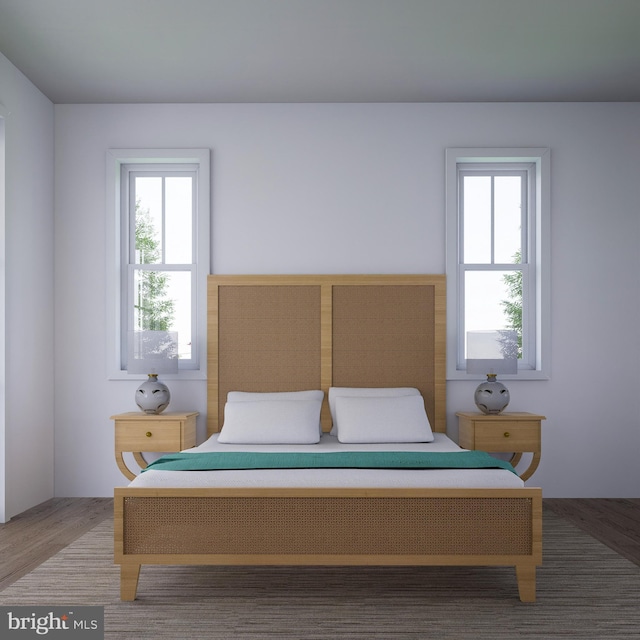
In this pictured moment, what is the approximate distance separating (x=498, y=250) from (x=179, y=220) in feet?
8.46

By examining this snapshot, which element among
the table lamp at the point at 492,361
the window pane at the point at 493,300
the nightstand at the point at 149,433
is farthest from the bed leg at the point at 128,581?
the window pane at the point at 493,300

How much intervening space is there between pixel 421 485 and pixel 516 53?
2.88 meters

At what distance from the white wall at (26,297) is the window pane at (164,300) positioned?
2.21 ft

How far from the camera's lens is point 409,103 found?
16.7 ft

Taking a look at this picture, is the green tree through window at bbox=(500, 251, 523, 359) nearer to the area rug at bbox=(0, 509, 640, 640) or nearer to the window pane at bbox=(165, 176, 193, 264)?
the area rug at bbox=(0, 509, 640, 640)

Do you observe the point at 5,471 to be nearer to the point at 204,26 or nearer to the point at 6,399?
the point at 6,399

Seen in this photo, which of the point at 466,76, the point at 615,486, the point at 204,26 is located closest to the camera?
the point at 204,26

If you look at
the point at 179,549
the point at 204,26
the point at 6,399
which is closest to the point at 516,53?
the point at 204,26

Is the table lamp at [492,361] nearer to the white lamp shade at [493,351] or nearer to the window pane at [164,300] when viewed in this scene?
the white lamp shade at [493,351]

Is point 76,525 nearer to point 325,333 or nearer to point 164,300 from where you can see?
point 164,300

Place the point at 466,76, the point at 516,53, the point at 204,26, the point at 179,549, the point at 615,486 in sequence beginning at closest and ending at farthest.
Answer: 1. the point at 179,549
2. the point at 204,26
3. the point at 516,53
4. the point at 466,76
5. the point at 615,486

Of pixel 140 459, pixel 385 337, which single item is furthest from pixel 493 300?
pixel 140 459

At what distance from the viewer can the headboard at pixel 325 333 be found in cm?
500

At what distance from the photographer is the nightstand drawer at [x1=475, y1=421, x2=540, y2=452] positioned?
457cm
